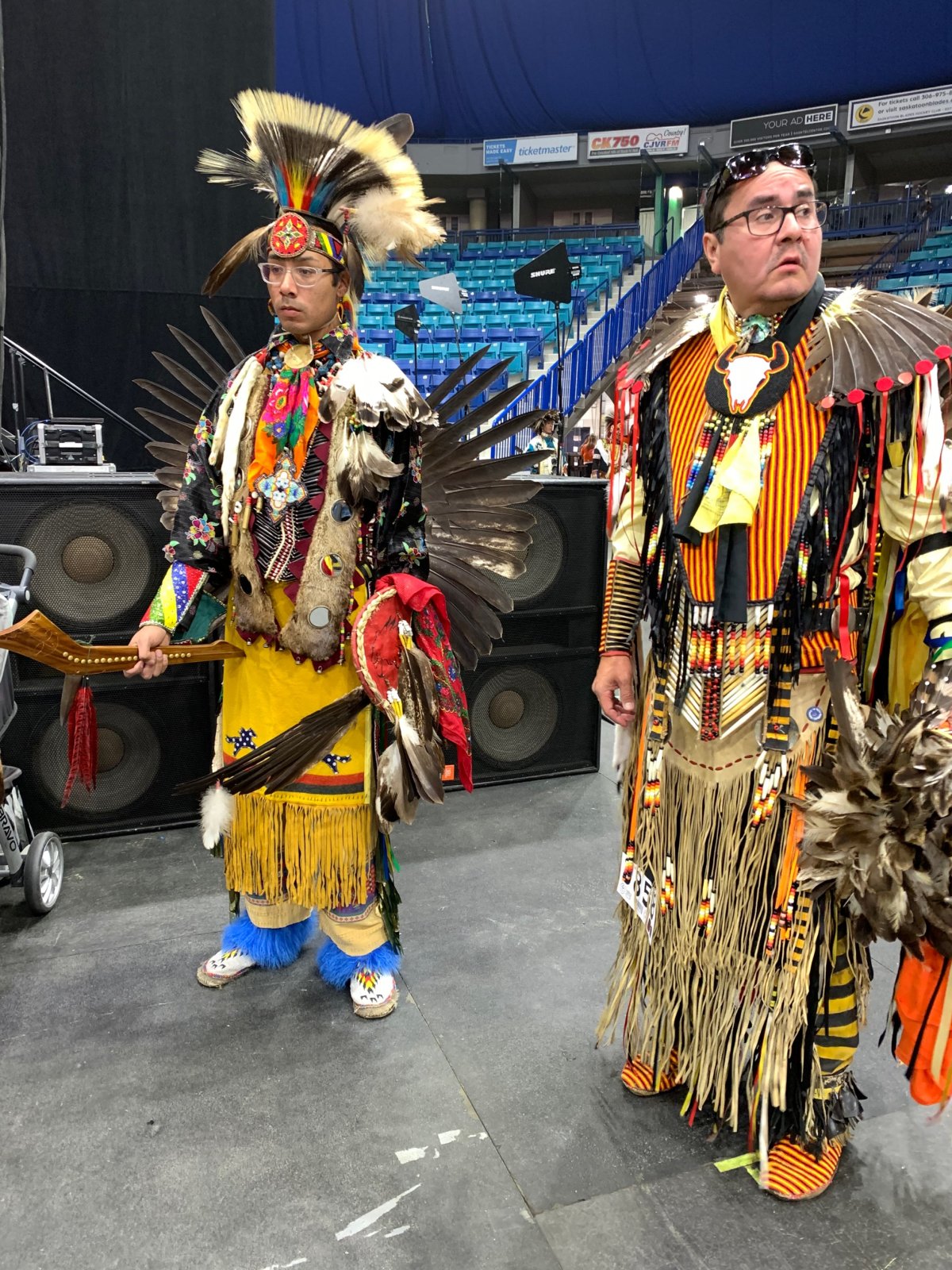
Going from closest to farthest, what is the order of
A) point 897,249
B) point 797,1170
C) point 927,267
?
point 797,1170, point 927,267, point 897,249

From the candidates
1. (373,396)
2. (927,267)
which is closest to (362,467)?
(373,396)

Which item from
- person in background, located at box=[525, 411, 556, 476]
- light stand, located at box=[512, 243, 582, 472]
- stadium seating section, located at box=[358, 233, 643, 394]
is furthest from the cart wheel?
stadium seating section, located at box=[358, 233, 643, 394]

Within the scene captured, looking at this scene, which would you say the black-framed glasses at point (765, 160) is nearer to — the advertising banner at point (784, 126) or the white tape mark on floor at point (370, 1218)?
the white tape mark on floor at point (370, 1218)

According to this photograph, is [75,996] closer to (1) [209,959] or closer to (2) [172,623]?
(1) [209,959]

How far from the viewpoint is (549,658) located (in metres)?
3.34

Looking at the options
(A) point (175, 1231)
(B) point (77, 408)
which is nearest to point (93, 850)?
(A) point (175, 1231)

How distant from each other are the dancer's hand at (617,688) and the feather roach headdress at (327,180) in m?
0.99

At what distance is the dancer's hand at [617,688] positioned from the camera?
158cm

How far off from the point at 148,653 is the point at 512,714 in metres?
1.86

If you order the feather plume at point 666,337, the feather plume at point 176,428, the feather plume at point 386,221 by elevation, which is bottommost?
the feather plume at point 176,428

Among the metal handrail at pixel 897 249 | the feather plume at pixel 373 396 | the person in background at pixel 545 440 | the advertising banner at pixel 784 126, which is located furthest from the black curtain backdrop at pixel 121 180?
the advertising banner at pixel 784 126

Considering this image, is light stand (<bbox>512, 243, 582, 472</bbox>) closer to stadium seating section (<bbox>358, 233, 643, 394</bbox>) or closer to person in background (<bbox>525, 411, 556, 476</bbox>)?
person in background (<bbox>525, 411, 556, 476</bbox>)

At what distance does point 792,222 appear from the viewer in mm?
1253

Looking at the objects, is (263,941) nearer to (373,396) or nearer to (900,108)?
(373,396)
